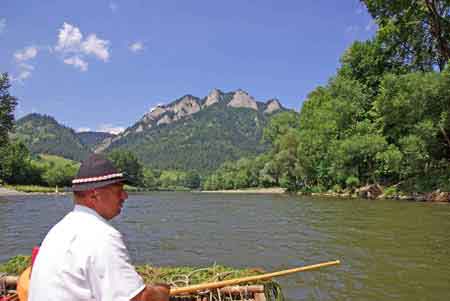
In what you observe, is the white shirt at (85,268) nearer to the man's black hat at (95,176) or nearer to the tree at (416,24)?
the man's black hat at (95,176)

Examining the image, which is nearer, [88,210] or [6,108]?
[88,210]

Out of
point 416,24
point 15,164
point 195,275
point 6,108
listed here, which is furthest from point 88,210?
Result: point 15,164

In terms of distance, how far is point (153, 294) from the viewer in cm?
247

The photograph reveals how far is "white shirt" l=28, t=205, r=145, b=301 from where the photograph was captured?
2117 mm

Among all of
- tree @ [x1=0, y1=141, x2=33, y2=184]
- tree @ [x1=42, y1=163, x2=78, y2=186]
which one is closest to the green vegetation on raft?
tree @ [x1=0, y1=141, x2=33, y2=184]

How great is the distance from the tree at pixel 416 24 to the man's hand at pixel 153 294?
107 feet

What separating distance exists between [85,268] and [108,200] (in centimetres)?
54

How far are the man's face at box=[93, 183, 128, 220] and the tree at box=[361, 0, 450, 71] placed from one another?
107 feet

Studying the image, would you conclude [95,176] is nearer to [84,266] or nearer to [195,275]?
[84,266]

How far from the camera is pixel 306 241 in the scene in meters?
14.6

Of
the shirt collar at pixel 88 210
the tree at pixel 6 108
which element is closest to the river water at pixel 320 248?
the shirt collar at pixel 88 210

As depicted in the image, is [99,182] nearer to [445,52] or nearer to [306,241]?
[306,241]

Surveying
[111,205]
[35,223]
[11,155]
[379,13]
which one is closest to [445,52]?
[379,13]

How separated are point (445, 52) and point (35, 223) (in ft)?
118
